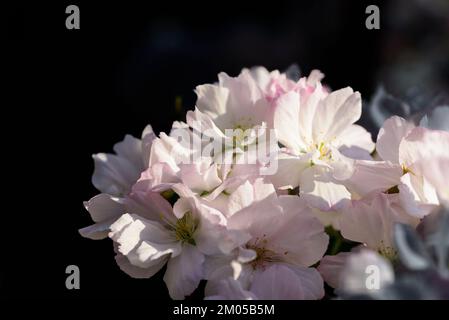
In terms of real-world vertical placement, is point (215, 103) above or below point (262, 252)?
above

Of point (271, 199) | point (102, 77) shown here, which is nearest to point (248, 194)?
point (271, 199)

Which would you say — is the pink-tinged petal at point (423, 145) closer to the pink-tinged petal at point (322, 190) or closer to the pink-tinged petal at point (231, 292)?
the pink-tinged petal at point (322, 190)

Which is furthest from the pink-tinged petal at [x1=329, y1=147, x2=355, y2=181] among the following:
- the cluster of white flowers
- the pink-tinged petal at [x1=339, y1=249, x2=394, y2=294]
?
the pink-tinged petal at [x1=339, y1=249, x2=394, y2=294]

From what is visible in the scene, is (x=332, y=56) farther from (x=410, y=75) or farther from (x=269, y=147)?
(x=269, y=147)

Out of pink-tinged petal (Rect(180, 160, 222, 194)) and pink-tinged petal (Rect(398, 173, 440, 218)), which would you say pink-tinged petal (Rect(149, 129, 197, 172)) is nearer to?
pink-tinged petal (Rect(180, 160, 222, 194))

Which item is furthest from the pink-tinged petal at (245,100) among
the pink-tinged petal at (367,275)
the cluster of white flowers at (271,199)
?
the pink-tinged petal at (367,275)

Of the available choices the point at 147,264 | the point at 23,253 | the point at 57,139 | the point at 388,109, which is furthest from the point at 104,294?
the point at 57,139

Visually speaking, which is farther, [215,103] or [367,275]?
[215,103]

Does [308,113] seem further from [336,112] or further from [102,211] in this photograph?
[102,211]
